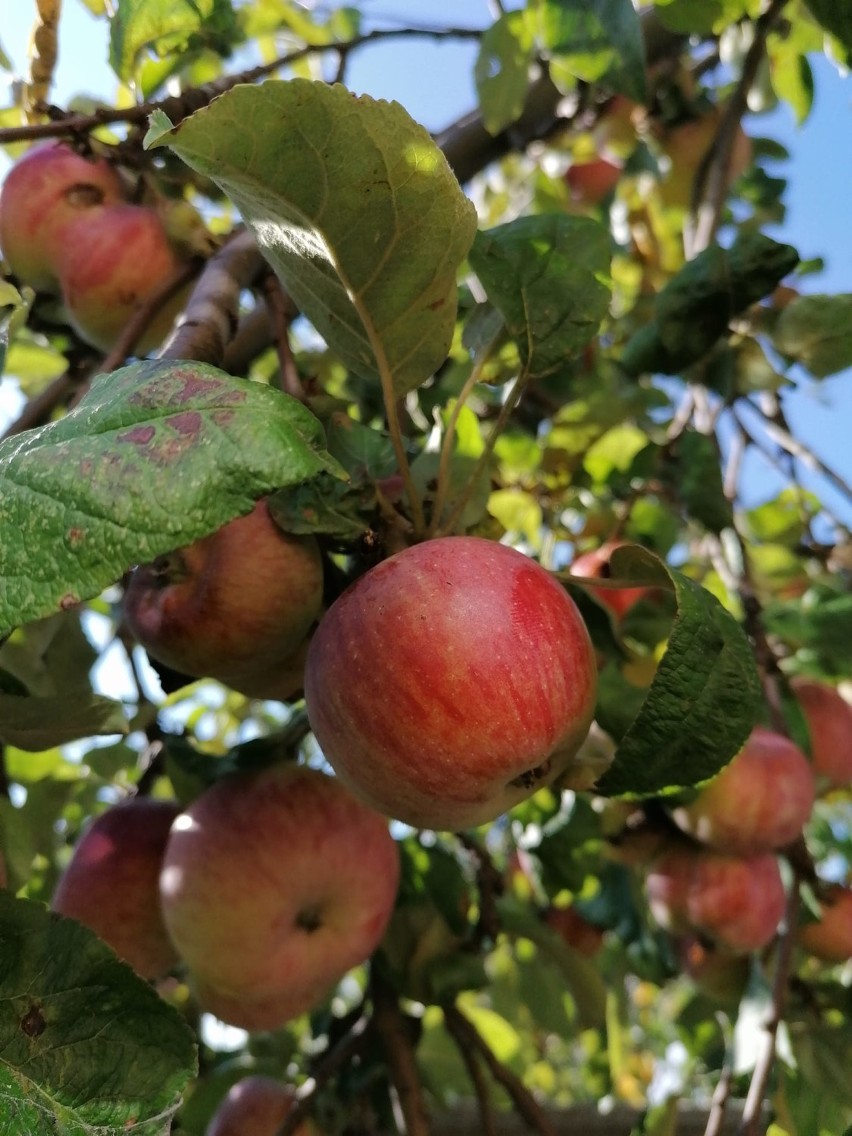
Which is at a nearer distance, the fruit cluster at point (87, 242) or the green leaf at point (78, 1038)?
the green leaf at point (78, 1038)

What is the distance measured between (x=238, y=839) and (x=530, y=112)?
1224 millimetres

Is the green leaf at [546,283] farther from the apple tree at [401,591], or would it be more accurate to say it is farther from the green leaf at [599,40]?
the green leaf at [599,40]

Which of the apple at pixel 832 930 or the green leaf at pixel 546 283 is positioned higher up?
the green leaf at pixel 546 283

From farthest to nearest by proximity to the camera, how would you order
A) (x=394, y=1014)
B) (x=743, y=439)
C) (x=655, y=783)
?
(x=743, y=439), (x=394, y=1014), (x=655, y=783)

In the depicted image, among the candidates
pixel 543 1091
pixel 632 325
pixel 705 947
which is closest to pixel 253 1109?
pixel 705 947

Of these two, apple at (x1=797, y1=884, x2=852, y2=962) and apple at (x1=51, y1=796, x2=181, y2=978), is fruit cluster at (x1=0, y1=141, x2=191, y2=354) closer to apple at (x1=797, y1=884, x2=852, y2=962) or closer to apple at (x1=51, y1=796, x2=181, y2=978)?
apple at (x1=51, y1=796, x2=181, y2=978)

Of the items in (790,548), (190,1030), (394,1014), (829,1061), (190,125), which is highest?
(190,125)

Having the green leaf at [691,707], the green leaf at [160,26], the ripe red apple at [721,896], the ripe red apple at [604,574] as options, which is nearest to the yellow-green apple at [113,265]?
the green leaf at [160,26]

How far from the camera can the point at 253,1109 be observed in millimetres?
1163

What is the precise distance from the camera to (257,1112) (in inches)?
45.6

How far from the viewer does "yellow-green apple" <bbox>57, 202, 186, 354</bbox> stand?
1.05 meters

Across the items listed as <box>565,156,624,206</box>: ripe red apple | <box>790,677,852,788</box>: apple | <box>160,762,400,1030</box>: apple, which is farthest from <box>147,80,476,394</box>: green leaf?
<box>565,156,624,206</box>: ripe red apple

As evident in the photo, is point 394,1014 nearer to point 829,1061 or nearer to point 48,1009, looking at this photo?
point 829,1061

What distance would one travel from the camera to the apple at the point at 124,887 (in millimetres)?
949
